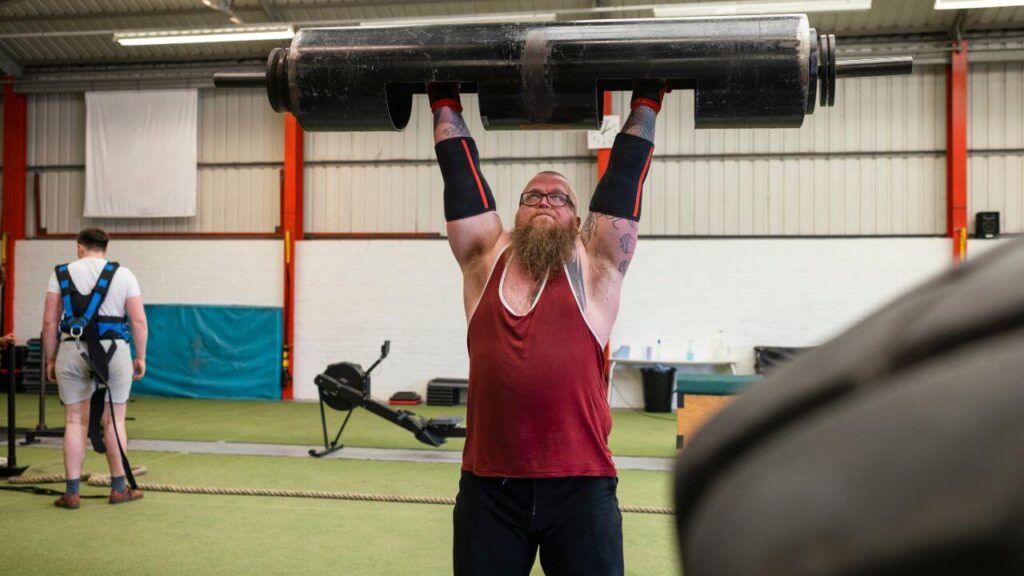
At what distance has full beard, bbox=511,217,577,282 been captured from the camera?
6.99ft

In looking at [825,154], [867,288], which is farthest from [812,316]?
[825,154]

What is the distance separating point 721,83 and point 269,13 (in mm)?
9614

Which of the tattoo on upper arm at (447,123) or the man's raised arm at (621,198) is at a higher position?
the tattoo on upper arm at (447,123)

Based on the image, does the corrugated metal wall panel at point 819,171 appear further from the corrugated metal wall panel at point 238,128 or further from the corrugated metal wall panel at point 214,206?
the corrugated metal wall panel at point 214,206

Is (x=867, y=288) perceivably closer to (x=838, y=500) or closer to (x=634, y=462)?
(x=634, y=462)

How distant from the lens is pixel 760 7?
8781 mm

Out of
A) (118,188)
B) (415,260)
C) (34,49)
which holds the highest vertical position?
(34,49)

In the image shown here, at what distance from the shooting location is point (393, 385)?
10.7m

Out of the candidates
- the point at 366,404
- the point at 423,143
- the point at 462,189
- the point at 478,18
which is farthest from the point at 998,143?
the point at 462,189

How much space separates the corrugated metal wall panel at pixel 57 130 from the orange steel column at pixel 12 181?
0.14 m

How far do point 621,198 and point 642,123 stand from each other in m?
0.20

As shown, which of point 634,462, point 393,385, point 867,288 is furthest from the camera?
point 393,385

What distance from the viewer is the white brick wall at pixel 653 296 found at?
9.84 meters

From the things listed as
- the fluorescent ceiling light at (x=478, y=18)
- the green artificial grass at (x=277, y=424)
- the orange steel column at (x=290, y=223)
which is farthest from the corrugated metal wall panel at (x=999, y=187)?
the orange steel column at (x=290, y=223)
